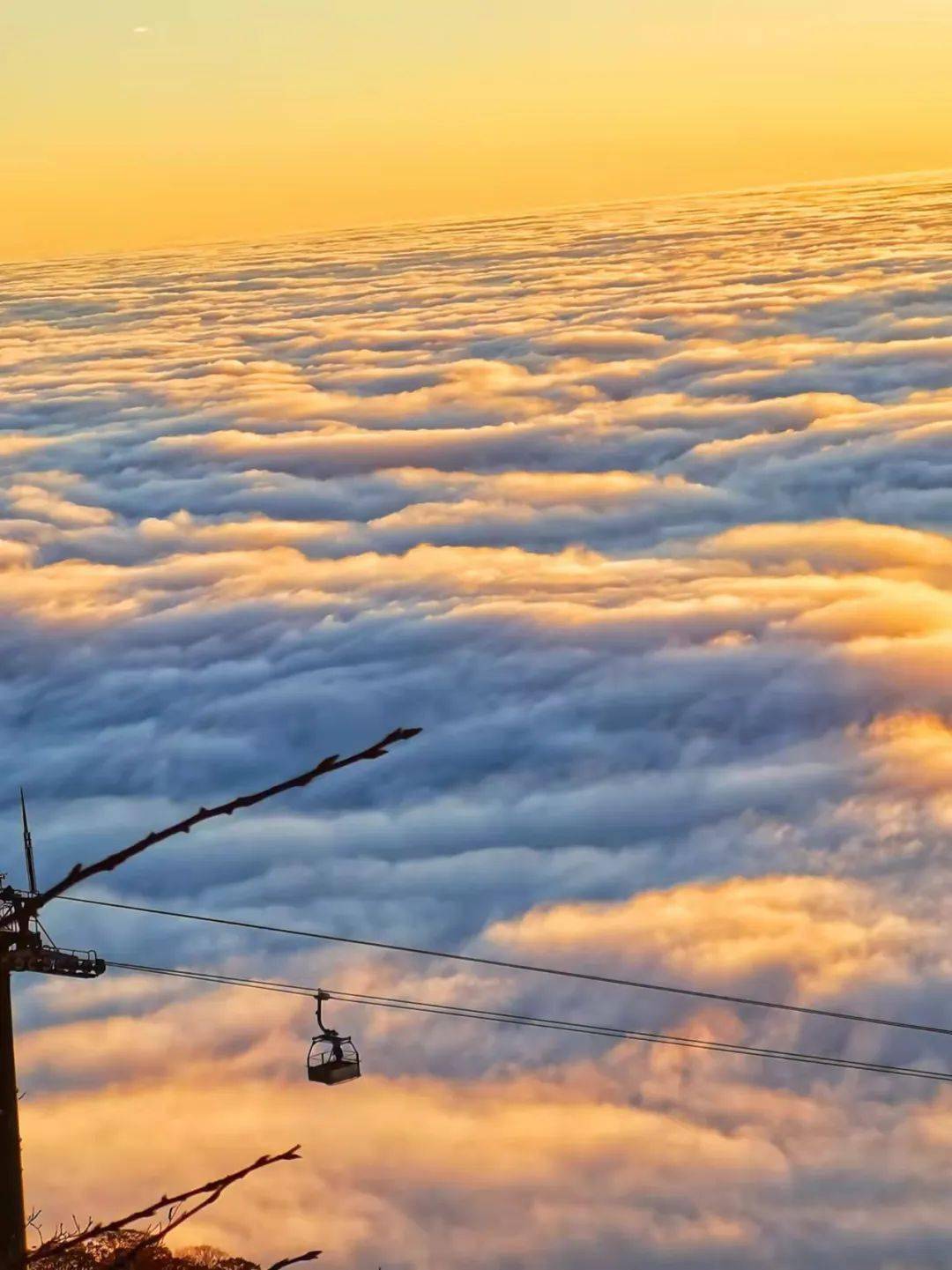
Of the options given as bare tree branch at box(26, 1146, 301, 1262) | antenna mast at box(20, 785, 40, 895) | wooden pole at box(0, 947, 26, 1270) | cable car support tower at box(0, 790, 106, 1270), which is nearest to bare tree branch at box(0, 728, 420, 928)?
cable car support tower at box(0, 790, 106, 1270)

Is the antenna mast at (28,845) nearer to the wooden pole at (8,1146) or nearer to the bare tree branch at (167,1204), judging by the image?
the wooden pole at (8,1146)

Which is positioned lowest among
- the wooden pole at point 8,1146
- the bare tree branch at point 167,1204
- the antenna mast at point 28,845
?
the wooden pole at point 8,1146

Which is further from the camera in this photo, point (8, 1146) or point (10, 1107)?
point (10, 1107)

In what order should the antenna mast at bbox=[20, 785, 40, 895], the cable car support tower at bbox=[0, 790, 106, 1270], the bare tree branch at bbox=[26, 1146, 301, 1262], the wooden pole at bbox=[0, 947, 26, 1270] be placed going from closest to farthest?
the bare tree branch at bbox=[26, 1146, 301, 1262] → the cable car support tower at bbox=[0, 790, 106, 1270] → the antenna mast at bbox=[20, 785, 40, 895] → the wooden pole at bbox=[0, 947, 26, 1270]

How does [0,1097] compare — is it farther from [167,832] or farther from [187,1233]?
[187,1233]

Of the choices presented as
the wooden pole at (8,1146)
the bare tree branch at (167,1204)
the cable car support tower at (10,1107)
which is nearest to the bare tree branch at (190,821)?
the cable car support tower at (10,1107)

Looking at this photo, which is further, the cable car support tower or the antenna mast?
the antenna mast

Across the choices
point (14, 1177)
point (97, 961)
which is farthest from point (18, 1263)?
point (97, 961)

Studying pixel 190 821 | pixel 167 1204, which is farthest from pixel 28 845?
pixel 190 821

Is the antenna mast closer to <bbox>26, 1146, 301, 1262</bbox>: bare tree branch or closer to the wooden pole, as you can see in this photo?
the wooden pole

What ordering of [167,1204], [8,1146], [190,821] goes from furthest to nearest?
[8,1146], [167,1204], [190,821]

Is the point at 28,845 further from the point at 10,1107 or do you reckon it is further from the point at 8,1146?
the point at 8,1146
